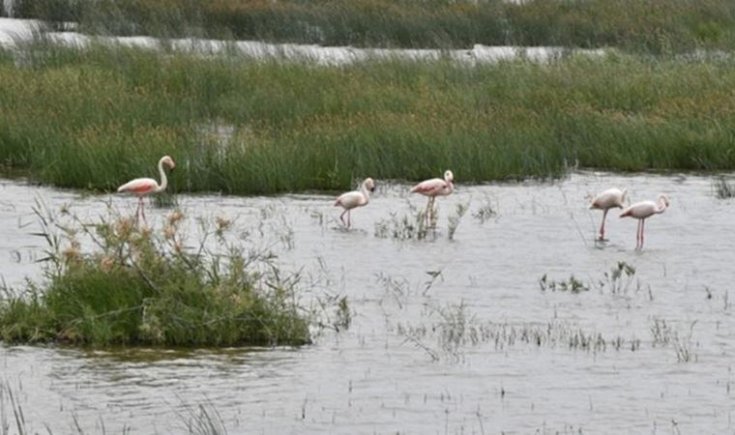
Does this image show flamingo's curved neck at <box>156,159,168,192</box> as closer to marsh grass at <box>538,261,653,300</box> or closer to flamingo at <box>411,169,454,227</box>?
flamingo at <box>411,169,454,227</box>

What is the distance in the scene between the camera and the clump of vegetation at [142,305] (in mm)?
13164

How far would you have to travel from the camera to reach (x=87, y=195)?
21.3m

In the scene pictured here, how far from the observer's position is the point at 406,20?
37656mm

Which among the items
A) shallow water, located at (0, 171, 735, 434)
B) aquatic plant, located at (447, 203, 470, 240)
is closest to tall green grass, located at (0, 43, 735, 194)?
shallow water, located at (0, 171, 735, 434)

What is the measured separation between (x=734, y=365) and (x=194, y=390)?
399cm

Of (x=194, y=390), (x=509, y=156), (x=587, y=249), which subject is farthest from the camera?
(x=509, y=156)

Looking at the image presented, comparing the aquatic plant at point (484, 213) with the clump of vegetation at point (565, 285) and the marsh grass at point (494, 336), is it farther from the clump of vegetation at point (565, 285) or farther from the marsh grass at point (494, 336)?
the marsh grass at point (494, 336)

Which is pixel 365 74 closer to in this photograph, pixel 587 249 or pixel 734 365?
pixel 587 249

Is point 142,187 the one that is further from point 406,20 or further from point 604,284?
point 406,20

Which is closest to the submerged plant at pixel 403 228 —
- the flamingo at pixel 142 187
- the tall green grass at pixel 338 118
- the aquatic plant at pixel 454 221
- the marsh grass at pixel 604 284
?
the aquatic plant at pixel 454 221

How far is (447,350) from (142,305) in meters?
2.28

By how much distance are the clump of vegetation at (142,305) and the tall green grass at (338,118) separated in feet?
26.7

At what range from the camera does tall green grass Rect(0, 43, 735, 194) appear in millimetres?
21938

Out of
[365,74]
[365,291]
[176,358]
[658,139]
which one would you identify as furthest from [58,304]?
[365,74]
